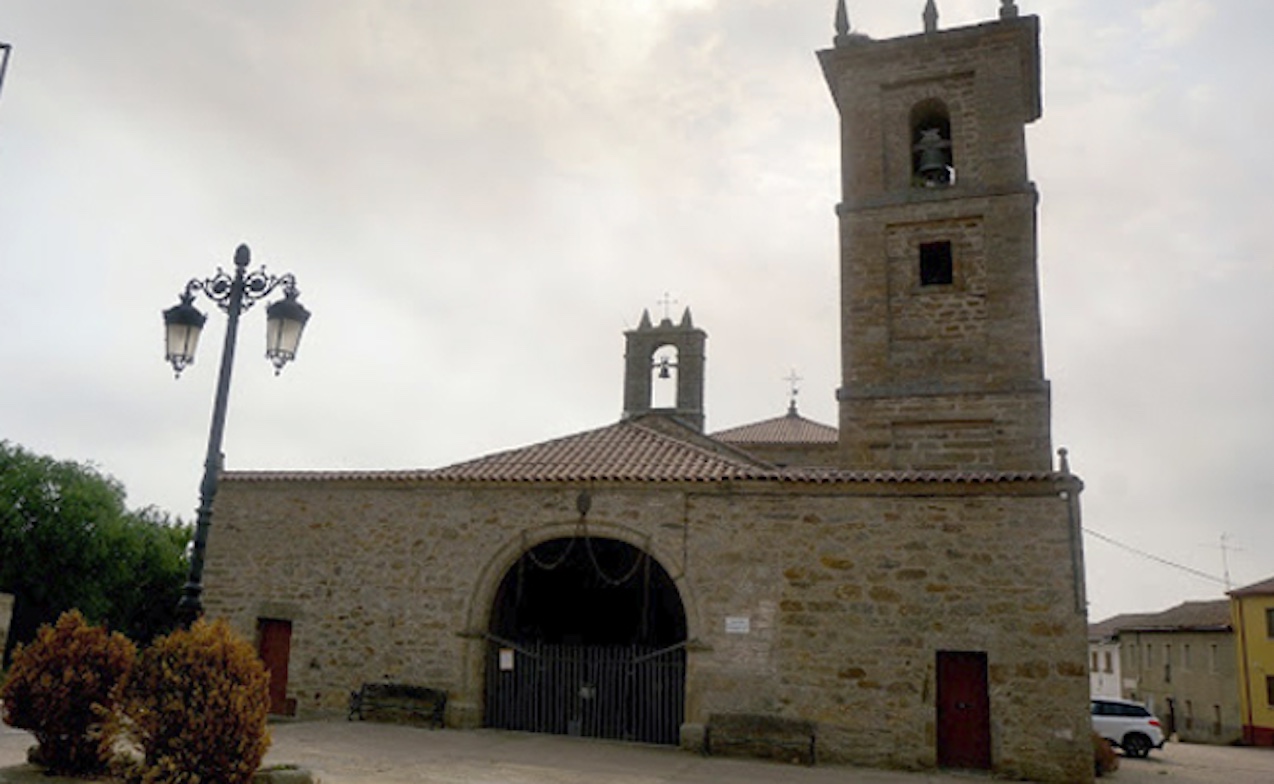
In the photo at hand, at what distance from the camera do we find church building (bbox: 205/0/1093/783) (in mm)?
10641

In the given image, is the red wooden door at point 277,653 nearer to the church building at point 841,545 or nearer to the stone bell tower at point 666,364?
the church building at point 841,545

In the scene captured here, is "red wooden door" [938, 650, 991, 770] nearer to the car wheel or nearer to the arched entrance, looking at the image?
the arched entrance

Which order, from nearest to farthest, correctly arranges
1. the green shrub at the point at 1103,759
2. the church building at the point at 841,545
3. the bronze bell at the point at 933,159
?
the church building at the point at 841,545 < the green shrub at the point at 1103,759 < the bronze bell at the point at 933,159

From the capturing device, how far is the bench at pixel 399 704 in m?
12.4

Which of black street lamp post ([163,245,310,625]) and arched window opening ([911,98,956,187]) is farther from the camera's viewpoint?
arched window opening ([911,98,956,187])

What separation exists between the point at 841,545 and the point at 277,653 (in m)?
8.72

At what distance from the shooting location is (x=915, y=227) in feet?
51.7

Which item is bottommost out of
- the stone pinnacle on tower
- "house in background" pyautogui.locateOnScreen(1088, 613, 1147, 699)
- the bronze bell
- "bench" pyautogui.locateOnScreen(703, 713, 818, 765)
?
"house in background" pyautogui.locateOnScreen(1088, 613, 1147, 699)

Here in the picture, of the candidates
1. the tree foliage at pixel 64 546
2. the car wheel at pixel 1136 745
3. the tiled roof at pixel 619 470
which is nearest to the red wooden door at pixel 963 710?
the tiled roof at pixel 619 470

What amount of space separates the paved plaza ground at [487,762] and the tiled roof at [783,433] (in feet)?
38.4

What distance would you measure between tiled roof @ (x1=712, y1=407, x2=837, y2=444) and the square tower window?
7.60 m

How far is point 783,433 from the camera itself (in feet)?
79.8

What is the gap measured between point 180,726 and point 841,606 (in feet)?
24.4

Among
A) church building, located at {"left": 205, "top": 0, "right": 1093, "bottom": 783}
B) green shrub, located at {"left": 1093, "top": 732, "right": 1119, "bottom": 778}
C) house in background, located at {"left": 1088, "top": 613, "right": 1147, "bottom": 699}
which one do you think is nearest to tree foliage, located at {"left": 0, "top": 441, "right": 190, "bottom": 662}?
church building, located at {"left": 205, "top": 0, "right": 1093, "bottom": 783}
